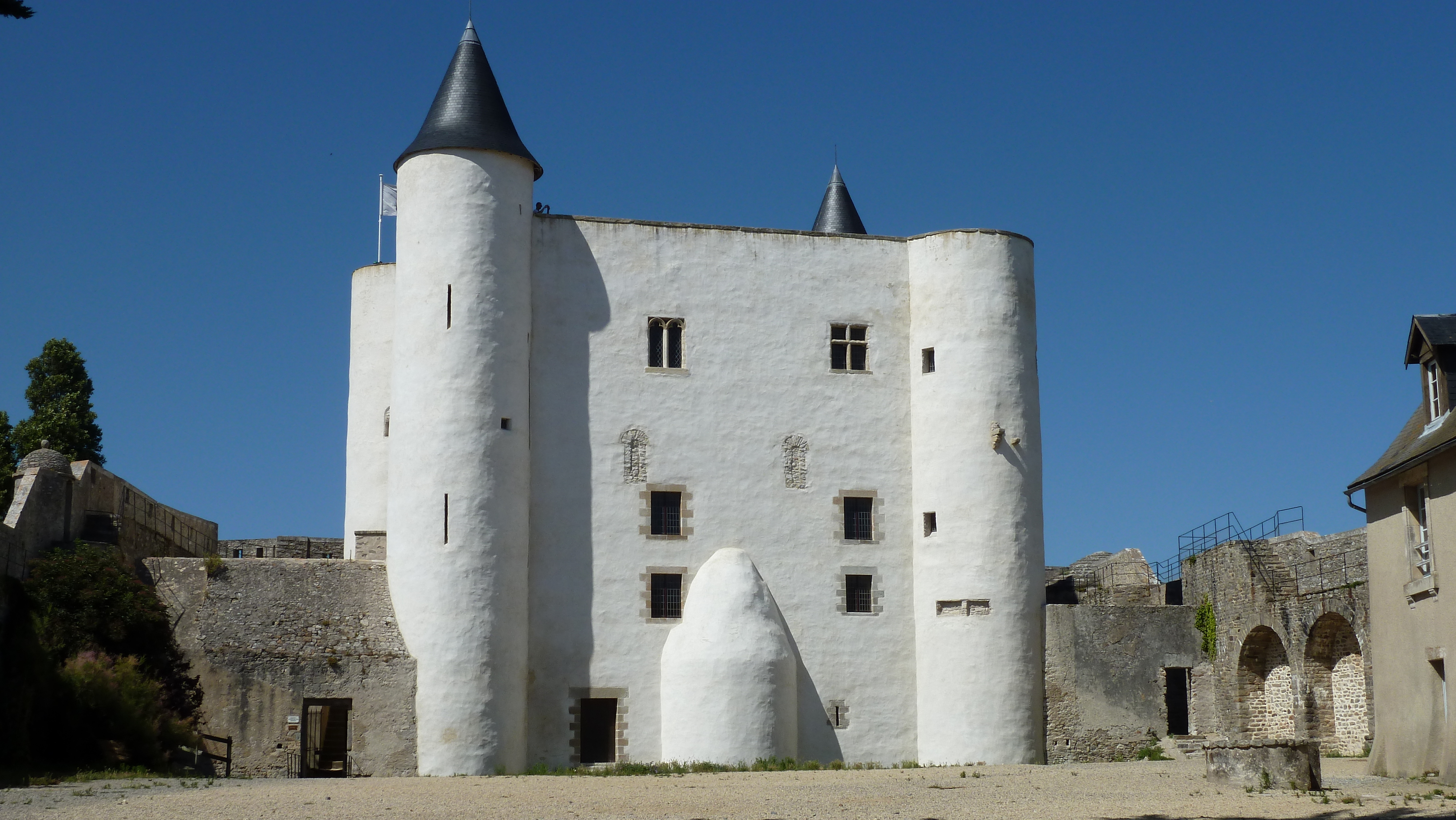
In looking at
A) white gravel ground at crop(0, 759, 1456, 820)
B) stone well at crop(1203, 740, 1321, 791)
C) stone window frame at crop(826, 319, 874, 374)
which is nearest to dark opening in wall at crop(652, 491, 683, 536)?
stone window frame at crop(826, 319, 874, 374)

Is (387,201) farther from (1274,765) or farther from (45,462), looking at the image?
(1274,765)

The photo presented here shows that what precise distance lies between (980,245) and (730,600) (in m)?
9.13

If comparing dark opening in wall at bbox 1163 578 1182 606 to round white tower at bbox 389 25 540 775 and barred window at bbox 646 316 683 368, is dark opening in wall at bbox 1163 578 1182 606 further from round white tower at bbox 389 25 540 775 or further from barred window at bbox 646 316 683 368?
round white tower at bbox 389 25 540 775

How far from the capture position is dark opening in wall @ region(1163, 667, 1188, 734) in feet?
107

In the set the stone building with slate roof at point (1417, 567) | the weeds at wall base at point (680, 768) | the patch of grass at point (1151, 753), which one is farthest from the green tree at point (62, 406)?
the stone building with slate roof at point (1417, 567)

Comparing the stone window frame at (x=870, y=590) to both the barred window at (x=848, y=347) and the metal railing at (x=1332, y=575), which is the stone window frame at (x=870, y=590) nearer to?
the barred window at (x=848, y=347)

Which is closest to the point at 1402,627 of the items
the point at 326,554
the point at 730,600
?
the point at 730,600

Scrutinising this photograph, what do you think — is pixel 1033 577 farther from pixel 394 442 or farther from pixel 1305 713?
pixel 394 442

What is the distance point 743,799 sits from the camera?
69.5 feet

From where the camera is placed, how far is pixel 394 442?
3062 centimetres

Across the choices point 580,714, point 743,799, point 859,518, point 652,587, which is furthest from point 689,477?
point 743,799

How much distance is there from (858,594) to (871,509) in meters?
1.78

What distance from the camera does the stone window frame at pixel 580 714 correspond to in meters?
30.3

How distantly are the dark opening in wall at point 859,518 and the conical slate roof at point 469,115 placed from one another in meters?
9.39
